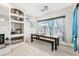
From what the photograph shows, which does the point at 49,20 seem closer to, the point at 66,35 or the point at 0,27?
the point at 66,35

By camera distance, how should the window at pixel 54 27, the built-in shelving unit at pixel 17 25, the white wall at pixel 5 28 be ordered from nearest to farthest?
the white wall at pixel 5 28 → the built-in shelving unit at pixel 17 25 → the window at pixel 54 27

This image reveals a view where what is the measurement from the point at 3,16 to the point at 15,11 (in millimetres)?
1019

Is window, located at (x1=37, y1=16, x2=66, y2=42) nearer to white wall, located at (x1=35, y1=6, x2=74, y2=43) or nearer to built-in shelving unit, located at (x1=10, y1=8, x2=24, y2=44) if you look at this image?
white wall, located at (x1=35, y1=6, x2=74, y2=43)

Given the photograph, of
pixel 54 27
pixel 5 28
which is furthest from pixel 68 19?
pixel 5 28

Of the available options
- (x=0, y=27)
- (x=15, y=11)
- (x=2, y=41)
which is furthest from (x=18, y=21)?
(x=2, y=41)

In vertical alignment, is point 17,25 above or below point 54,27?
above

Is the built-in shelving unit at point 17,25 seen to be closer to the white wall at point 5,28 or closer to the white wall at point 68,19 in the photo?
the white wall at point 5,28

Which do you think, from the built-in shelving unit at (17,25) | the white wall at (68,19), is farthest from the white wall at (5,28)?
the white wall at (68,19)

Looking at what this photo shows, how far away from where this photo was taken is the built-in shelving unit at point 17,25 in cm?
390

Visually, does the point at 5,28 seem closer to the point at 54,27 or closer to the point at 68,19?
the point at 54,27

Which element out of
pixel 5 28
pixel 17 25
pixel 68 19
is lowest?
pixel 5 28

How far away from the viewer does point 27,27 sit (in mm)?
5566

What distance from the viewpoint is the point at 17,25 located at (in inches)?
169

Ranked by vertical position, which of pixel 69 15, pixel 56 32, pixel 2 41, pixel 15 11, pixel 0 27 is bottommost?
pixel 2 41
